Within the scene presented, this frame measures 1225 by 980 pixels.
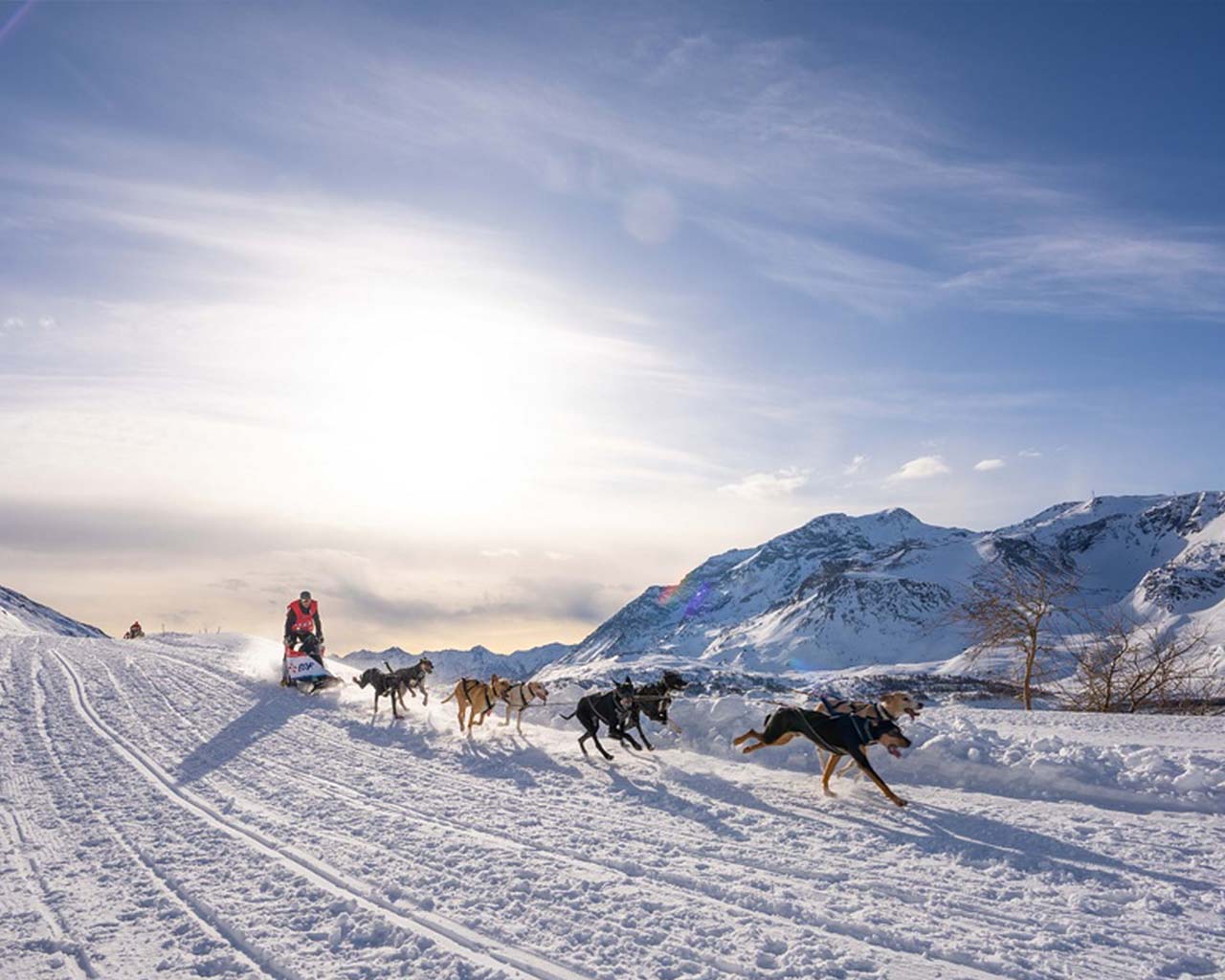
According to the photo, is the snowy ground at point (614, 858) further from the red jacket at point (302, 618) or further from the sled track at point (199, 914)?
the red jacket at point (302, 618)

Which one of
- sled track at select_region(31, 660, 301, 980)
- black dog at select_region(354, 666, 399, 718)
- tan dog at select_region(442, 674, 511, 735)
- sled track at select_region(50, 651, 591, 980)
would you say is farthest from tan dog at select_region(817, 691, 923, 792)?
black dog at select_region(354, 666, 399, 718)

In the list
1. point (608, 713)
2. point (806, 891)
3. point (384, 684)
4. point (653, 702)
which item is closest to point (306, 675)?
point (384, 684)

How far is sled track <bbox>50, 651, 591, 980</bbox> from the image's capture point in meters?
4.79

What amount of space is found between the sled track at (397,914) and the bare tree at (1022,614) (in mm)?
18052

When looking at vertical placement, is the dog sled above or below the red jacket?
below

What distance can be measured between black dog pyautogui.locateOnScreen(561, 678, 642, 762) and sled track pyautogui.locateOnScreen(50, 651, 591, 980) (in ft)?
17.1

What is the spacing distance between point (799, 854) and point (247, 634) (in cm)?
3490

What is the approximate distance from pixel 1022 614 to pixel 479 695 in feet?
47.7

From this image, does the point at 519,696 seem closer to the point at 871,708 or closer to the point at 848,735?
the point at 871,708

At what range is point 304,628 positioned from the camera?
19.2 m

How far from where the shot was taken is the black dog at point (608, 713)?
11.7 meters

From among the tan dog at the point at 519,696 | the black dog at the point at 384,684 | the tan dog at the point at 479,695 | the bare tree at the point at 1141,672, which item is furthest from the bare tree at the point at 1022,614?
the black dog at the point at 384,684

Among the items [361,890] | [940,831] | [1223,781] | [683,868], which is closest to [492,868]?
[361,890]

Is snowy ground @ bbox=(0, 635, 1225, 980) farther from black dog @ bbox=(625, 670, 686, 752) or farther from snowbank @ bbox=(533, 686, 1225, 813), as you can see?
black dog @ bbox=(625, 670, 686, 752)
